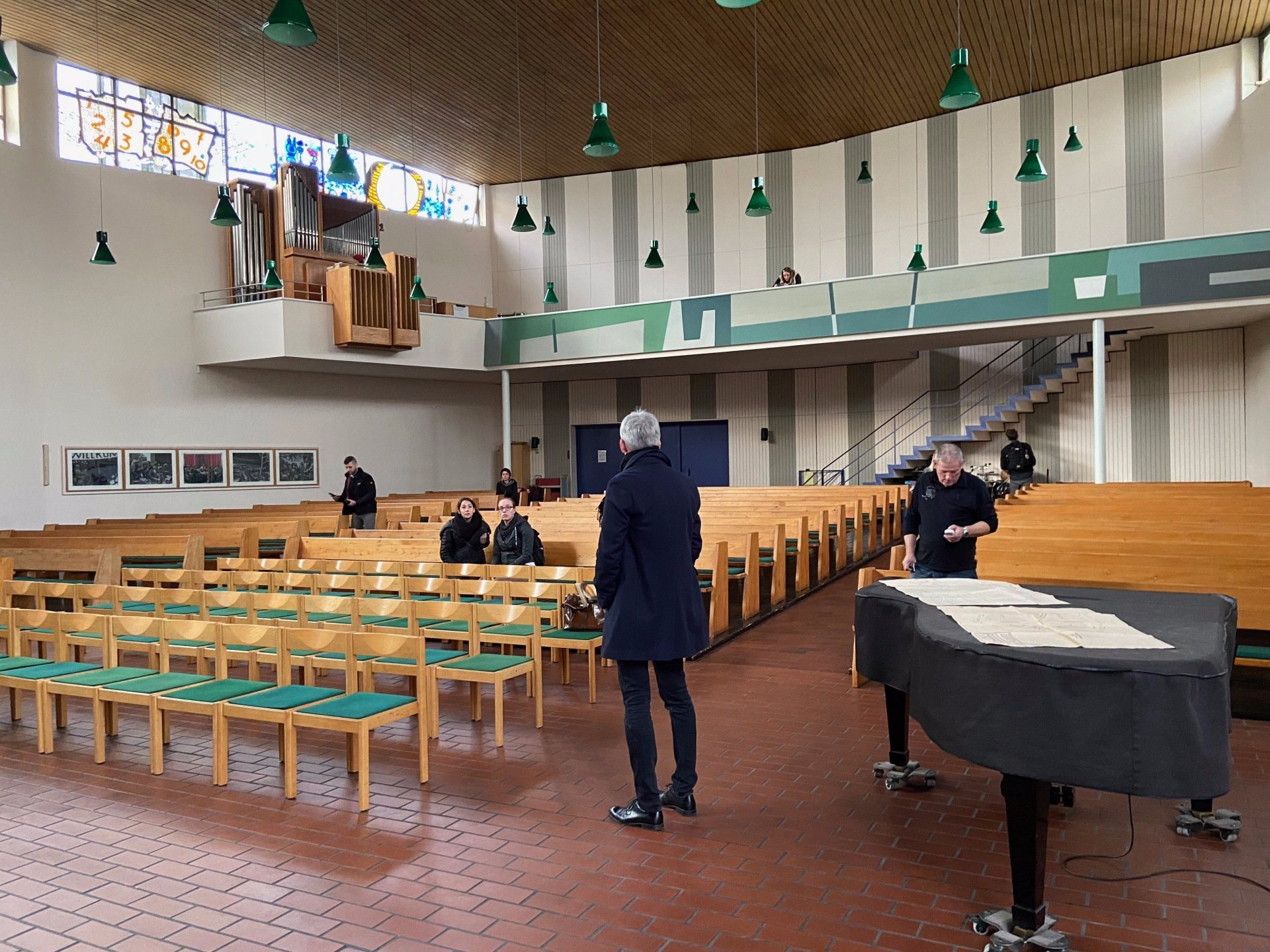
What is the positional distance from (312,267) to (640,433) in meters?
13.1

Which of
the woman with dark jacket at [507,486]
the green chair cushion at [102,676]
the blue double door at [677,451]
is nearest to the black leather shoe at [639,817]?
the green chair cushion at [102,676]

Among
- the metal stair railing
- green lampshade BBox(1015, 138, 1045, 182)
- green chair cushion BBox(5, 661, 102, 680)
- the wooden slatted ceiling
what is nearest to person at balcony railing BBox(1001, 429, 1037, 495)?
the metal stair railing

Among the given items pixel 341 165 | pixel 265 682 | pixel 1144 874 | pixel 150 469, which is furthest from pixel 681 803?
pixel 150 469

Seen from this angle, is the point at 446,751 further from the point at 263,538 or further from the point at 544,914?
the point at 263,538

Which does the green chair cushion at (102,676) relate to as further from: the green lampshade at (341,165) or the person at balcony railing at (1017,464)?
the person at balcony railing at (1017,464)

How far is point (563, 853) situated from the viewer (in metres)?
3.40

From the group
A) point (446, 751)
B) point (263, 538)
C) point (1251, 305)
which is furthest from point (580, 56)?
point (446, 751)

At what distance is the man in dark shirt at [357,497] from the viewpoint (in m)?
12.0

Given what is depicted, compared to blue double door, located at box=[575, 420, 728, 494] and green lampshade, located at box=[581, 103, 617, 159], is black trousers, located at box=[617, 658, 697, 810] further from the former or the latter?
blue double door, located at box=[575, 420, 728, 494]

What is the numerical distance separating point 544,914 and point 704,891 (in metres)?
0.51

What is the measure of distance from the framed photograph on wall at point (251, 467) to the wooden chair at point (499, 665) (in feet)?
37.0

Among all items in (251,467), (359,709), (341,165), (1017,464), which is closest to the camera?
(359,709)

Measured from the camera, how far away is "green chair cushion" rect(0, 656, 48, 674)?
5.08 metres

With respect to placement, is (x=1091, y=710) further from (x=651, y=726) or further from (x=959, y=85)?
(x=959, y=85)
